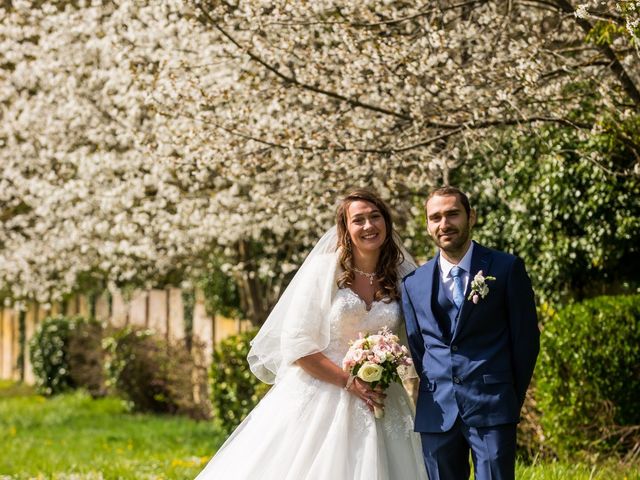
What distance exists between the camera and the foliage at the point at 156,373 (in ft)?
37.7

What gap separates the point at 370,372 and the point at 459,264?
64 centimetres

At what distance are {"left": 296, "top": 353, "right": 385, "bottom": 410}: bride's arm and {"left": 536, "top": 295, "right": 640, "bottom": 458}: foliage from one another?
234cm

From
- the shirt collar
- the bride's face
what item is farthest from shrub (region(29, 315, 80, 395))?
the shirt collar

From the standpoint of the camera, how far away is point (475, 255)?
4191 mm

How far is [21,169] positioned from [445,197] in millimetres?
8518

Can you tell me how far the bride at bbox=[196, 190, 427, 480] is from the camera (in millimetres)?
4590

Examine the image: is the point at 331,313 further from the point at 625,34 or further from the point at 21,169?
the point at 21,169

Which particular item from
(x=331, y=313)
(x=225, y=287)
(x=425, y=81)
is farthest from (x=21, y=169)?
(x=331, y=313)

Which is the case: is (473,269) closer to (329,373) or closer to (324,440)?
(329,373)

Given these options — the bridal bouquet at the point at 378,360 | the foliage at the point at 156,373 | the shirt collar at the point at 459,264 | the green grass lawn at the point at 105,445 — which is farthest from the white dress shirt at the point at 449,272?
the foliage at the point at 156,373

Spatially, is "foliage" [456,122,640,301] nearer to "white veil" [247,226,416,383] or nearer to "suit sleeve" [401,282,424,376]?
"white veil" [247,226,416,383]

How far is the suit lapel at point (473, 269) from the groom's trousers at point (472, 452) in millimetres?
408

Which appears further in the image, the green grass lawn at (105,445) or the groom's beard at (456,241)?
the green grass lawn at (105,445)

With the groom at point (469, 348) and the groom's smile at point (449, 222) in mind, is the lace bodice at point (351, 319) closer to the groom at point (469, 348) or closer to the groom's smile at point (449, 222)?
the groom at point (469, 348)
